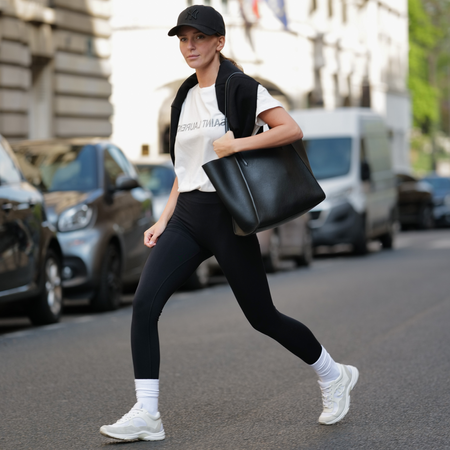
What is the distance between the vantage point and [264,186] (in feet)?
15.7

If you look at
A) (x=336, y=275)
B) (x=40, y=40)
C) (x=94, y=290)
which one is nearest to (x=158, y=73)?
(x=40, y=40)

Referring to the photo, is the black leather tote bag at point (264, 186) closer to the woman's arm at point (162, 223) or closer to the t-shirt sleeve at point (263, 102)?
the t-shirt sleeve at point (263, 102)

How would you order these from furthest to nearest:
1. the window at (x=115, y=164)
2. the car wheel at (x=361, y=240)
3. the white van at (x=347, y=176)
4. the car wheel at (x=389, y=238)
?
the car wheel at (x=389, y=238)
the car wheel at (x=361, y=240)
the white van at (x=347, y=176)
the window at (x=115, y=164)

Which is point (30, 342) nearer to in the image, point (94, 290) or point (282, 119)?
point (94, 290)

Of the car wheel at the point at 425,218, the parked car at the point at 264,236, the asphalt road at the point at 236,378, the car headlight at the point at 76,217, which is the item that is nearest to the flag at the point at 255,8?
the car wheel at the point at 425,218

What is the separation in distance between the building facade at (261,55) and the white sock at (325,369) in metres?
27.6

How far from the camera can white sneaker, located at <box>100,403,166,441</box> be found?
4828 millimetres

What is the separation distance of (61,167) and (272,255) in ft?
17.0

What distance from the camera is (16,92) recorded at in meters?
19.3

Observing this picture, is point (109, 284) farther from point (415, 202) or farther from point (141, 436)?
point (415, 202)

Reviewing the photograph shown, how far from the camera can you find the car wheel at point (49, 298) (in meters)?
9.48

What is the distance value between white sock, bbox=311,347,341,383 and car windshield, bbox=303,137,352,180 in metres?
14.0

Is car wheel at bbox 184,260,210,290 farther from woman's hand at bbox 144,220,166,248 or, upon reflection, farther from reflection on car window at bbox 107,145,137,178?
woman's hand at bbox 144,220,166,248

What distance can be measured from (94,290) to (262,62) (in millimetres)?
25700
